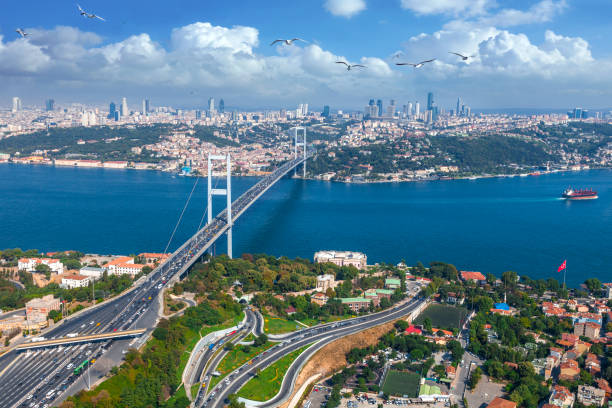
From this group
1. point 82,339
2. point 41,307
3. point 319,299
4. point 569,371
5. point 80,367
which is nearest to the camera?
point 80,367

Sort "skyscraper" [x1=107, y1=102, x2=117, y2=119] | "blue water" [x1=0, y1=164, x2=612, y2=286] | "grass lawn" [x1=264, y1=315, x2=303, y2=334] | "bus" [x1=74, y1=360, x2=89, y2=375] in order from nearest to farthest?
1. "bus" [x1=74, y1=360, x2=89, y2=375]
2. "grass lawn" [x1=264, y1=315, x2=303, y2=334]
3. "blue water" [x1=0, y1=164, x2=612, y2=286]
4. "skyscraper" [x1=107, y1=102, x2=117, y2=119]

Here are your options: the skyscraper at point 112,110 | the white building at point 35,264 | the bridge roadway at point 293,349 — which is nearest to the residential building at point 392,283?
the bridge roadway at point 293,349

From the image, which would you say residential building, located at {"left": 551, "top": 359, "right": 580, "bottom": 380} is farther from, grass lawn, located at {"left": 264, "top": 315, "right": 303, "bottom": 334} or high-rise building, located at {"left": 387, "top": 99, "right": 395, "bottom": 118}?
high-rise building, located at {"left": 387, "top": 99, "right": 395, "bottom": 118}

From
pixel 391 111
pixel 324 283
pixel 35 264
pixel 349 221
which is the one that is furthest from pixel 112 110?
pixel 324 283

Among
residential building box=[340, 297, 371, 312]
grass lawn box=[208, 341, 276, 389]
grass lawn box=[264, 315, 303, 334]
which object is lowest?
grass lawn box=[208, 341, 276, 389]

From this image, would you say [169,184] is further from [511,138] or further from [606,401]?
[511,138]

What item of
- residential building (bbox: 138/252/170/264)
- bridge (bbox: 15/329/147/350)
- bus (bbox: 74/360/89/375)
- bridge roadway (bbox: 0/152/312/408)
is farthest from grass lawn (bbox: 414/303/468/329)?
residential building (bbox: 138/252/170/264)

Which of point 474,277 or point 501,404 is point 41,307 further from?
point 474,277

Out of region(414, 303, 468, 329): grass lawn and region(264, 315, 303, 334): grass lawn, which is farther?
region(414, 303, 468, 329): grass lawn
